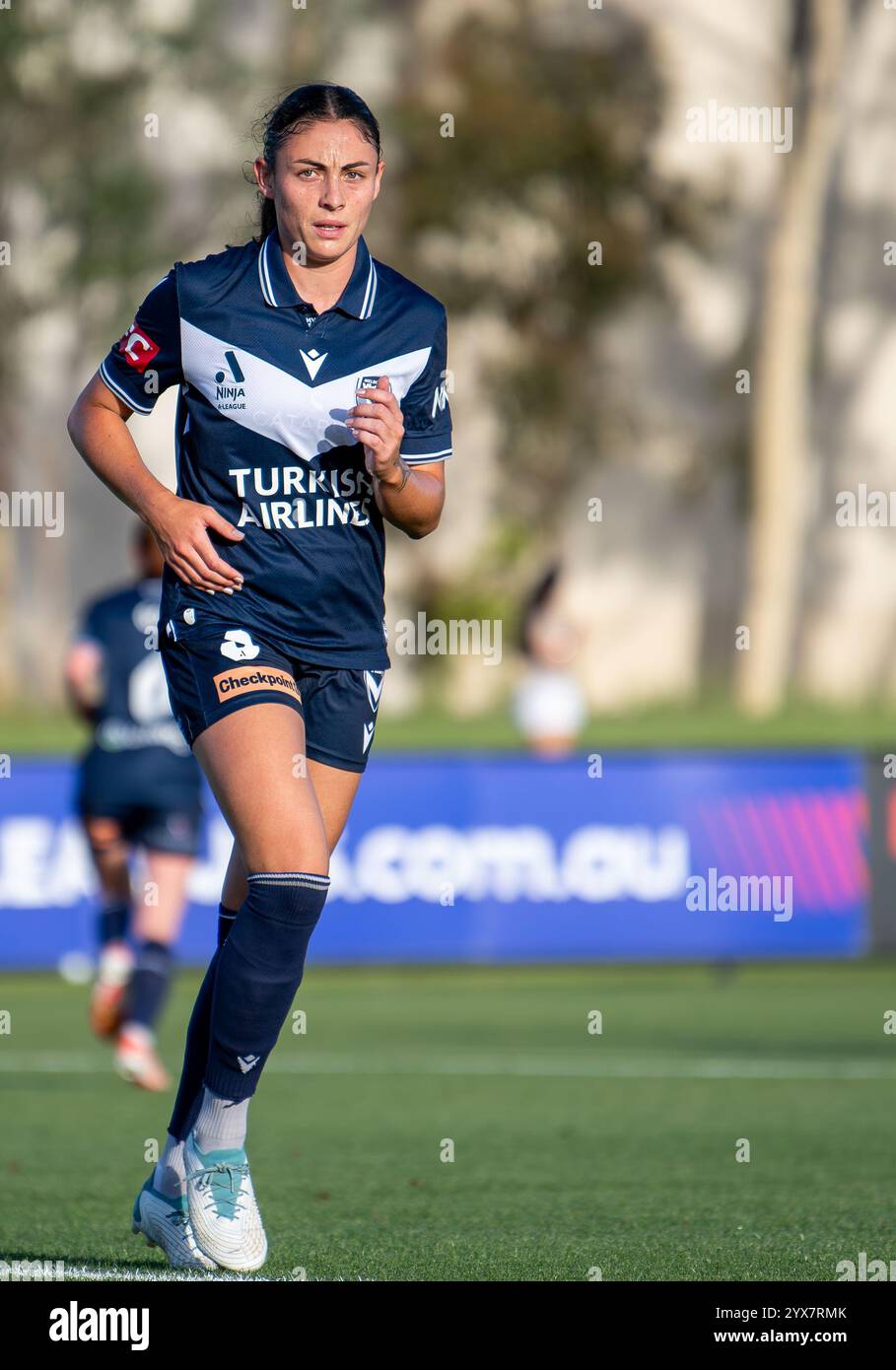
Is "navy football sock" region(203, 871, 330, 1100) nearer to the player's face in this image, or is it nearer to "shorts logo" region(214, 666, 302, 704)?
"shorts logo" region(214, 666, 302, 704)

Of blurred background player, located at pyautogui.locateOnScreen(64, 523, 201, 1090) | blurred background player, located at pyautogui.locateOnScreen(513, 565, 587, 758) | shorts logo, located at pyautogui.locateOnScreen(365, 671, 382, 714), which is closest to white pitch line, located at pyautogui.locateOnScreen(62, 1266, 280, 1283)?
shorts logo, located at pyautogui.locateOnScreen(365, 671, 382, 714)

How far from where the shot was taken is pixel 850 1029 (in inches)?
441

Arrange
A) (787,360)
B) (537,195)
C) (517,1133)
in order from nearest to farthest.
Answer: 1. (517,1133)
2. (787,360)
3. (537,195)

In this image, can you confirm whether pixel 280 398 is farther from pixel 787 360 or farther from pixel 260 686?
pixel 787 360

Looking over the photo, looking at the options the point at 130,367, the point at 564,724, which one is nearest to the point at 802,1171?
the point at 130,367

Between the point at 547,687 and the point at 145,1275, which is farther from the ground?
the point at 547,687

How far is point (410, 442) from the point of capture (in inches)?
204

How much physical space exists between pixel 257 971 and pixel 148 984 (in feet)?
15.5

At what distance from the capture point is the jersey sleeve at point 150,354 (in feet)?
16.8

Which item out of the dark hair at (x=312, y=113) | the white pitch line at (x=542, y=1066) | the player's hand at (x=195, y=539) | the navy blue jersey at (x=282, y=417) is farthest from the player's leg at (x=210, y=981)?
the white pitch line at (x=542, y=1066)

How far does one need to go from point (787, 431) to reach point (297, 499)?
79.7 ft

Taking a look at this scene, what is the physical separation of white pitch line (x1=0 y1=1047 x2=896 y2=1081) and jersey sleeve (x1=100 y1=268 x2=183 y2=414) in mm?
5054

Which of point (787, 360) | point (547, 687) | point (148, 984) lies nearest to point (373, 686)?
point (148, 984)
